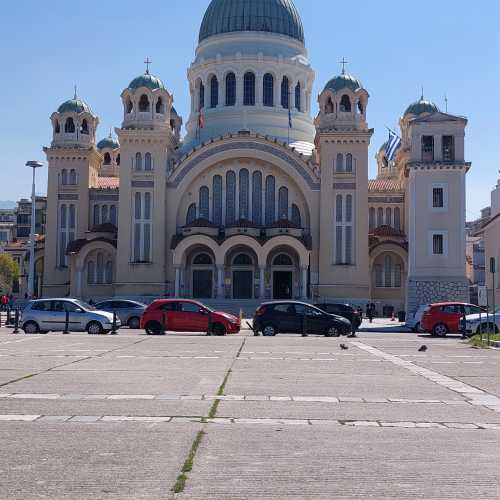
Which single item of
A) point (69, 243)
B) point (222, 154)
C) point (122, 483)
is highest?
point (222, 154)

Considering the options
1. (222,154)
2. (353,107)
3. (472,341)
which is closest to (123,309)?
(472,341)

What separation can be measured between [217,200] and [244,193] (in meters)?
1.99

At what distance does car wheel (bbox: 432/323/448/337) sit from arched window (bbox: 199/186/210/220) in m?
29.4

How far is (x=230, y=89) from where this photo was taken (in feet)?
222

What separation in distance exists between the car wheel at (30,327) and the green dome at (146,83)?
3387cm

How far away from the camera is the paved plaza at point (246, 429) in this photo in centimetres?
688

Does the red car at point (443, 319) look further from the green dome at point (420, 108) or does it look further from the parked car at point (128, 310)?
the green dome at point (420, 108)

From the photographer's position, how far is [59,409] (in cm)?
1067

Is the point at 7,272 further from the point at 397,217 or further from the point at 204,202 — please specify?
the point at 397,217

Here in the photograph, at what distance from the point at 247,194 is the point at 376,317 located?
12592 millimetres

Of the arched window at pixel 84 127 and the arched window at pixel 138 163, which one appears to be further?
the arched window at pixel 84 127

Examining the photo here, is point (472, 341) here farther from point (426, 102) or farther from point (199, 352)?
point (426, 102)

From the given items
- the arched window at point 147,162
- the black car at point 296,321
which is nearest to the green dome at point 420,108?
the arched window at point 147,162

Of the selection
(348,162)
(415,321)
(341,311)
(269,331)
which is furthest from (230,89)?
(269,331)
